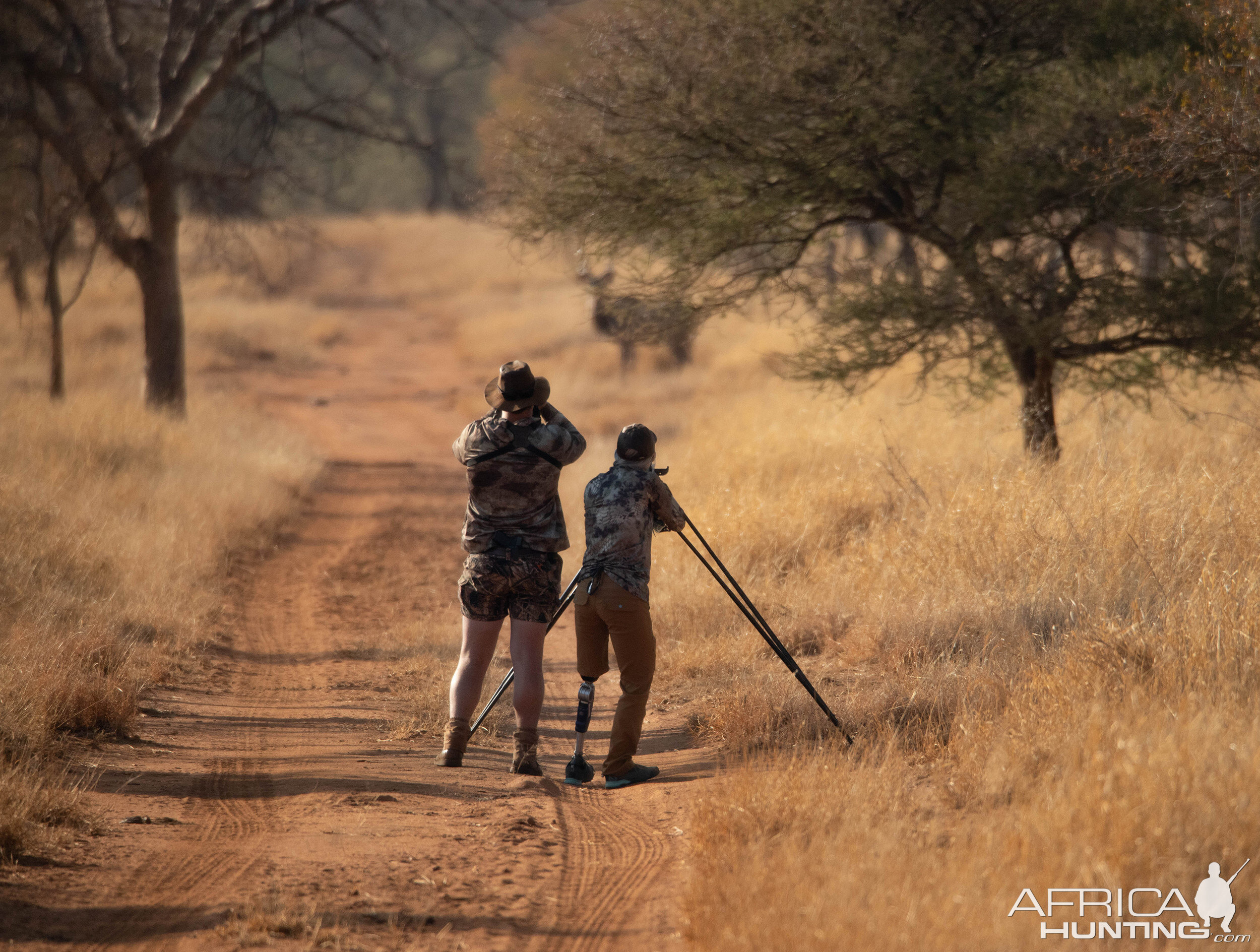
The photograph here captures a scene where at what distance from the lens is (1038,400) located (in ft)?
29.6

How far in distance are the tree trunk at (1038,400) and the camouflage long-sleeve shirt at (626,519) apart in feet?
16.3

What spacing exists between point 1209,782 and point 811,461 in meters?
6.80

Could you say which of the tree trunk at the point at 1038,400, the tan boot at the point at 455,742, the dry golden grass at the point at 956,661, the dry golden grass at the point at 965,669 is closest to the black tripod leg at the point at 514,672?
the tan boot at the point at 455,742

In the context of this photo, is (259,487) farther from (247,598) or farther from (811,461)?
(811,461)

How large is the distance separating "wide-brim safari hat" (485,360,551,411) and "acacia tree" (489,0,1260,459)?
426 centimetres

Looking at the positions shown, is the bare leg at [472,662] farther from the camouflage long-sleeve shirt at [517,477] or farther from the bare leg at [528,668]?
the camouflage long-sleeve shirt at [517,477]

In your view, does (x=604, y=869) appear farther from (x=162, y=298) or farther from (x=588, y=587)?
(x=162, y=298)

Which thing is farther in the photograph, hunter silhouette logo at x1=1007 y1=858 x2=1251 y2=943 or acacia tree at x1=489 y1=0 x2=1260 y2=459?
acacia tree at x1=489 y1=0 x2=1260 y2=459

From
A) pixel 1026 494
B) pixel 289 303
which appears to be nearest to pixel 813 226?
pixel 1026 494

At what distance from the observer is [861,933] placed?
9.84 ft

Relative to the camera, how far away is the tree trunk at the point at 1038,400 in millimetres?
8875

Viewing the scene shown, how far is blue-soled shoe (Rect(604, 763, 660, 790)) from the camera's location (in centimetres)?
497

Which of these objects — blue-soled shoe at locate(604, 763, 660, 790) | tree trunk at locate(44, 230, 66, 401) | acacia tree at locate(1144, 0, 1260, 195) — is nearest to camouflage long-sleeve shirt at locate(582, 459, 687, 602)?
blue-soled shoe at locate(604, 763, 660, 790)

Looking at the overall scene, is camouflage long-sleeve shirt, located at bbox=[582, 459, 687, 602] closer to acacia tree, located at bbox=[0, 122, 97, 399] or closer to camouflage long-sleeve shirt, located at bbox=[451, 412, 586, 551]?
camouflage long-sleeve shirt, located at bbox=[451, 412, 586, 551]
